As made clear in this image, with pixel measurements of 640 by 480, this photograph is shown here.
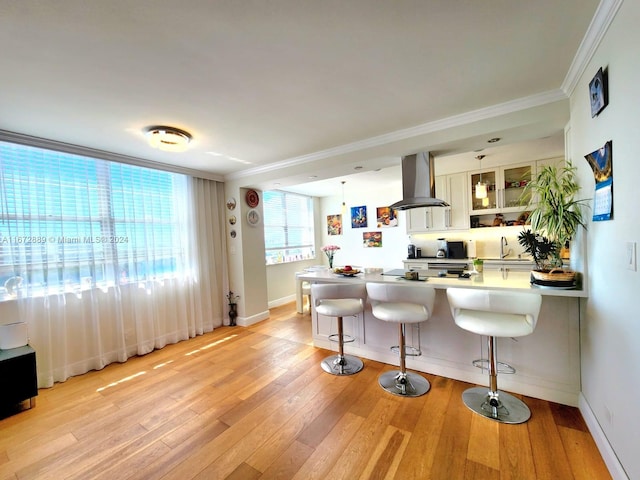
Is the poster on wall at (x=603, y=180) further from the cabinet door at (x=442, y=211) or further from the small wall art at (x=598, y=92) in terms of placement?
the cabinet door at (x=442, y=211)

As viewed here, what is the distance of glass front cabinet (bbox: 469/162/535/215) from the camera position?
4.24m

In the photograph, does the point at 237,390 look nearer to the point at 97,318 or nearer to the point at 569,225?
the point at 97,318

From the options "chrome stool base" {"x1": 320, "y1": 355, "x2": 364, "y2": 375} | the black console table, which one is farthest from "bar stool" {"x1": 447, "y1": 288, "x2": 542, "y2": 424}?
the black console table

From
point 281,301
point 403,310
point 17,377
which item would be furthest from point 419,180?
point 17,377

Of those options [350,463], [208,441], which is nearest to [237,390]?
[208,441]

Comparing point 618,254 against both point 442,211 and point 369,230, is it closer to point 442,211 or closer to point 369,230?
point 442,211

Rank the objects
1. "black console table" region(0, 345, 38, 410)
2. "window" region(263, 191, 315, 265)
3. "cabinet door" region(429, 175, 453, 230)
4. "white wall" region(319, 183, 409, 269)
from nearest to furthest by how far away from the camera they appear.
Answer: "black console table" region(0, 345, 38, 410), "cabinet door" region(429, 175, 453, 230), "window" region(263, 191, 315, 265), "white wall" region(319, 183, 409, 269)

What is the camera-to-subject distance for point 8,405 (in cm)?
223

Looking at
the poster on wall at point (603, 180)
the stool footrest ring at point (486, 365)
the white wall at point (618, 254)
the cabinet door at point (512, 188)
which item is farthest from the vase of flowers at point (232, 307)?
the cabinet door at point (512, 188)

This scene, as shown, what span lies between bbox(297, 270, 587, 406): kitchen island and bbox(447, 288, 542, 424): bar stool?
217mm

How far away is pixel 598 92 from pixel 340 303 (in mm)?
2399

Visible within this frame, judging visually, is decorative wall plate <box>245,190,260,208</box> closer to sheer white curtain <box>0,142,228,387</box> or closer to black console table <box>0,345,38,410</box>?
sheer white curtain <box>0,142,228,387</box>

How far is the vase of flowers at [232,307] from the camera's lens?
14.3ft

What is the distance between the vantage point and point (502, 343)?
2342 mm
